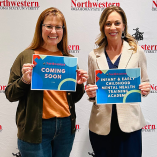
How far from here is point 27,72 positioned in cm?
100

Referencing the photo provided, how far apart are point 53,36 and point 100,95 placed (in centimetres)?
53

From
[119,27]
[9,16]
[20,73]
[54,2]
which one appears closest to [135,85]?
Result: [119,27]

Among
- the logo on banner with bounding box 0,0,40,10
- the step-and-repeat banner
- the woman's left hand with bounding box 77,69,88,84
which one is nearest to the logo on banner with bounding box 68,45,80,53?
the step-and-repeat banner

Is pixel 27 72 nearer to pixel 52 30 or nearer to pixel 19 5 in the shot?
pixel 52 30

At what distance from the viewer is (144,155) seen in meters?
2.09

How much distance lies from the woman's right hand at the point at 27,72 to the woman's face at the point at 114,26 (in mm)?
623

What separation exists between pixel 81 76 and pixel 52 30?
380mm

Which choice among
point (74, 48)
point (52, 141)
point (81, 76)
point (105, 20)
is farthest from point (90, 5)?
point (52, 141)

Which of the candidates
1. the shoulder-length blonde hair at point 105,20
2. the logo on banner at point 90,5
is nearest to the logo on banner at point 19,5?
the logo on banner at point 90,5

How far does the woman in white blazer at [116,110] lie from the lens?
1.16 meters

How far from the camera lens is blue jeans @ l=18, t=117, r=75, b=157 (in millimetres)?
1061

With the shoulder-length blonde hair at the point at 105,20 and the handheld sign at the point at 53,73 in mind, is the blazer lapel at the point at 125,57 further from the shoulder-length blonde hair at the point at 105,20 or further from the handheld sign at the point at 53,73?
the handheld sign at the point at 53,73

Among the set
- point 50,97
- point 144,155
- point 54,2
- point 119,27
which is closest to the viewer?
point 50,97

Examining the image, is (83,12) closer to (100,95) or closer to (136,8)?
(136,8)
